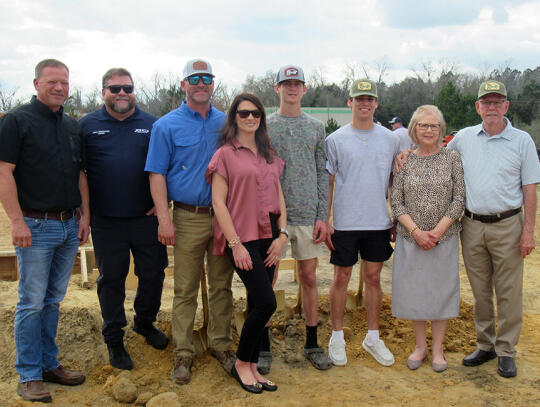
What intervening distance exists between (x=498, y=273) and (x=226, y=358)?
231 cm

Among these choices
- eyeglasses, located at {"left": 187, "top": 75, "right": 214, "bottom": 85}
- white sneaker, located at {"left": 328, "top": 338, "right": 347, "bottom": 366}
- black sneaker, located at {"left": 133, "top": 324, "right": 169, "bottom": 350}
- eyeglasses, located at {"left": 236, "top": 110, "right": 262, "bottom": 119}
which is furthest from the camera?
black sneaker, located at {"left": 133, "top": 324, "right": 169, "bottom": 350}

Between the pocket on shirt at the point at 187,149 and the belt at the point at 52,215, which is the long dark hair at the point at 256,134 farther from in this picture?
the belt at the point at 52,215

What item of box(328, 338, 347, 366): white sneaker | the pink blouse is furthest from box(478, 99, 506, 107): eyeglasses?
box(328, 338, 347, 366): white sneaker

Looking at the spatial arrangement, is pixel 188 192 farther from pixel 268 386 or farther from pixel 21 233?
pixel 268 386

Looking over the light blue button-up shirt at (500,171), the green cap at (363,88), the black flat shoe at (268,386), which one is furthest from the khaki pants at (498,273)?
the black flat shoe at (268,386)

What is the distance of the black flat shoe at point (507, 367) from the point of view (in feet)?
13.1

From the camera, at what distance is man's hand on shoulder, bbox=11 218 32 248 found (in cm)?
326

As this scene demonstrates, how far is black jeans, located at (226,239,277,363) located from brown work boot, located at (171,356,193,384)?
0.54 m

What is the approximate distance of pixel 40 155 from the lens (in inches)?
133

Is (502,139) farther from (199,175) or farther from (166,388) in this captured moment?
(166,388)

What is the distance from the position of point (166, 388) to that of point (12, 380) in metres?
1.20

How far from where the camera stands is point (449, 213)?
387 cm

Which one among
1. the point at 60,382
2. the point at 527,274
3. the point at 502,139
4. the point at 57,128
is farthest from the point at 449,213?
the point at 527,274

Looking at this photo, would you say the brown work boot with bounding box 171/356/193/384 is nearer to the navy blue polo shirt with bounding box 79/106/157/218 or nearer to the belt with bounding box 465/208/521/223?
the navy blue polo shirt with bounding box 79/106/157/218
